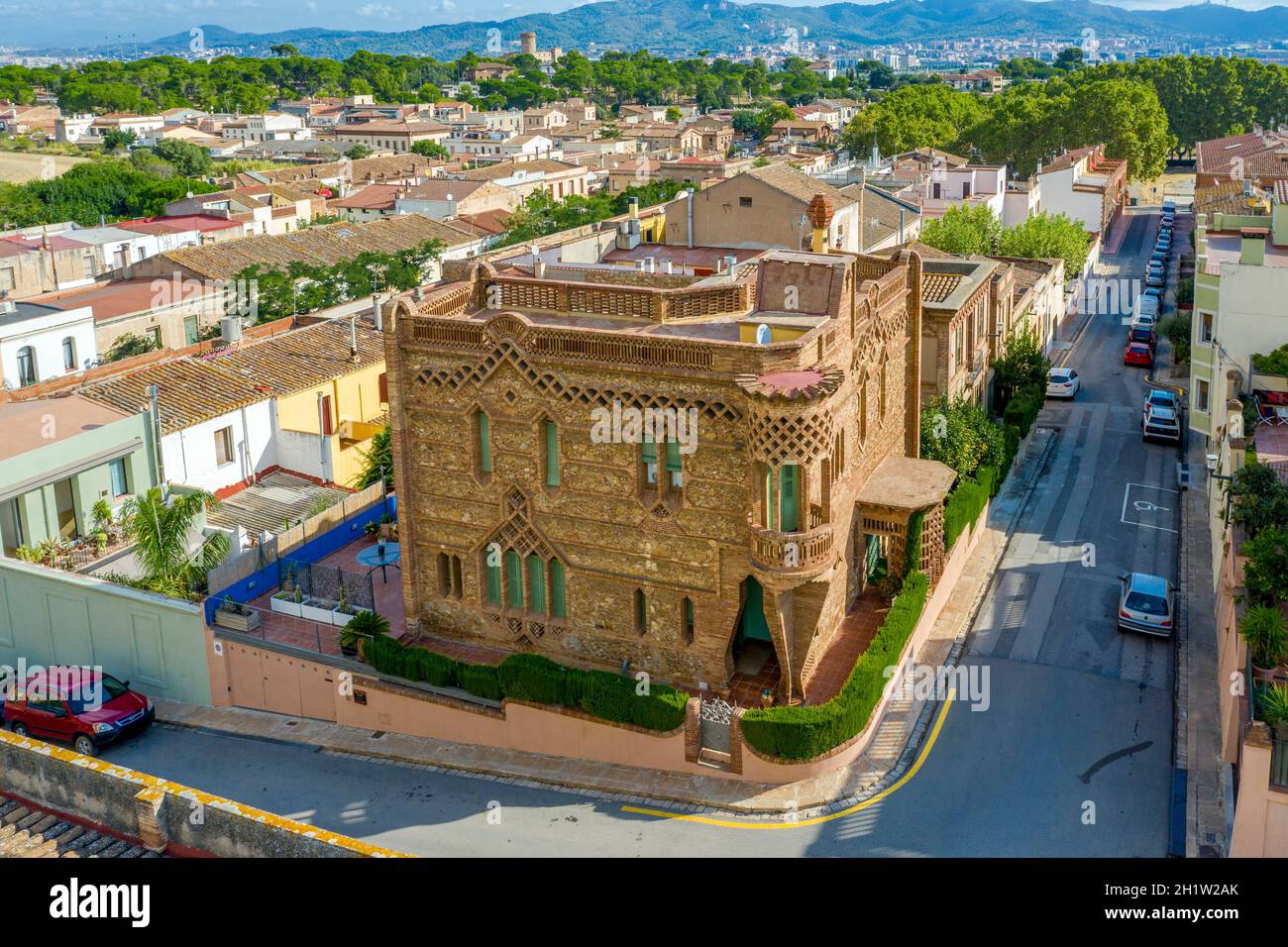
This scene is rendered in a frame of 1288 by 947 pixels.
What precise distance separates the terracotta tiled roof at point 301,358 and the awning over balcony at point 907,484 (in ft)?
63.7

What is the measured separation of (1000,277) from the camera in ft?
174

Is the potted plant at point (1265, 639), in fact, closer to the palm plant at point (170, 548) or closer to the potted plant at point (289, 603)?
the potted plant at point (289, 603)

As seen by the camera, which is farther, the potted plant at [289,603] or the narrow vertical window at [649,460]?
the potted plant at [289,603]

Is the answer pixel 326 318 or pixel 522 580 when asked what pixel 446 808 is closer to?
pixel 522 580

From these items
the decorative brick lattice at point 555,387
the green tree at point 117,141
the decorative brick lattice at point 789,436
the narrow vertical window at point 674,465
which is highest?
the green tree at point 117,141

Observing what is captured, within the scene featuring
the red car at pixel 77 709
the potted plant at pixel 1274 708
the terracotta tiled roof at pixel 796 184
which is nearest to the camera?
the potted plant at pixel 1274 708

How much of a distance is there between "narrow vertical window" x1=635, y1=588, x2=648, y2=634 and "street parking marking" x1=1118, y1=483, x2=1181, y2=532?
20.4 meters

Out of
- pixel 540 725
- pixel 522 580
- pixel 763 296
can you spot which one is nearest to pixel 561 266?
pixel 763 296

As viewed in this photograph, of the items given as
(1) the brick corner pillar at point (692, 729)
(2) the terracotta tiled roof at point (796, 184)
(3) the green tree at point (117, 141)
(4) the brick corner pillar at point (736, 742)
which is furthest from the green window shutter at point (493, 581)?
(3) the green tree at point (117, 141)

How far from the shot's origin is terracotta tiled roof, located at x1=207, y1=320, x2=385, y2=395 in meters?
44.9

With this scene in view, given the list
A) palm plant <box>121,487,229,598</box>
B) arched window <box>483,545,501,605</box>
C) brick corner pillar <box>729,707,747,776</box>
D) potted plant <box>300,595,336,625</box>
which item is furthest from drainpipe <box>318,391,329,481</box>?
brick corner pillar <box>729,707,747,776</box>

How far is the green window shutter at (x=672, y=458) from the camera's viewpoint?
2855 cm

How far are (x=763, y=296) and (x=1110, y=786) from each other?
14271mm

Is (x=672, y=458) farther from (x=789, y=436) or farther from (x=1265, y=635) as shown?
(x=1265, y=635)
